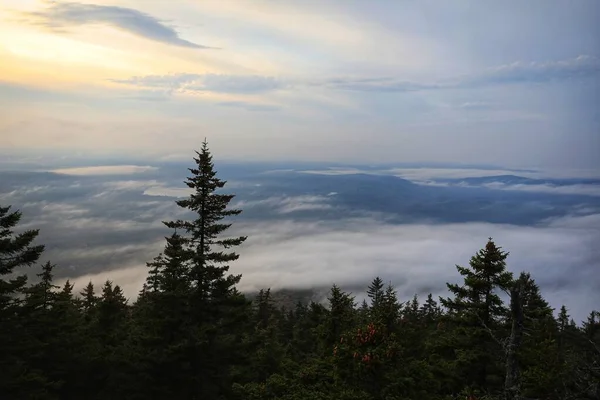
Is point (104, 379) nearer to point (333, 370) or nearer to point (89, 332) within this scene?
point (89, 332)

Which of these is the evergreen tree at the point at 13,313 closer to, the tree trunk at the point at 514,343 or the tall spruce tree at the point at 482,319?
A: the tree trunk at the point at 514,343

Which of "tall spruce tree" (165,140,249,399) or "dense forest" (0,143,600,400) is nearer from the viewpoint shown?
"dense forest" (0,143,600,400)

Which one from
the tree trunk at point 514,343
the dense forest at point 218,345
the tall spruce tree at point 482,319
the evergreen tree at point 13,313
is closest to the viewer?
the tree trunk at point 514,343

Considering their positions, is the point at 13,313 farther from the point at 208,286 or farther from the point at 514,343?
the point at 514,343

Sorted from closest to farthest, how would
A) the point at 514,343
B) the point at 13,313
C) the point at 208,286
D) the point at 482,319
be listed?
1. the point at 514,343
2. the point at 482,319
3. the point at 13,313
4. the point at 208,286

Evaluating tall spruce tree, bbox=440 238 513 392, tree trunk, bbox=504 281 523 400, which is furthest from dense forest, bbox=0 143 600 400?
tree trunk, bbox=504 281 523 400

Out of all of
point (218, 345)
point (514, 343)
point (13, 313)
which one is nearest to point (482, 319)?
point (514, 343)

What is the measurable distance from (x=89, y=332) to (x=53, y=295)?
178 inches

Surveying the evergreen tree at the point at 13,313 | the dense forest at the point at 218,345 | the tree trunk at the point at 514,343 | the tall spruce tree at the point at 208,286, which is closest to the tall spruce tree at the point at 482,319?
the dense forest at the point at 218,345

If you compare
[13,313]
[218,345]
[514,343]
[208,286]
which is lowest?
[218,345]

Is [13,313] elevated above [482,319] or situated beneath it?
situated beneath

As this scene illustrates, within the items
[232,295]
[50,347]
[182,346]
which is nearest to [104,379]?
[50,347]

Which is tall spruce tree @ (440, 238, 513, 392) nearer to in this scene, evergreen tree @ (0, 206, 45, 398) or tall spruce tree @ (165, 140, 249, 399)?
tall spruce tree @ (165, 140, 249, 399)

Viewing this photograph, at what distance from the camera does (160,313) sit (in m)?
21.9
